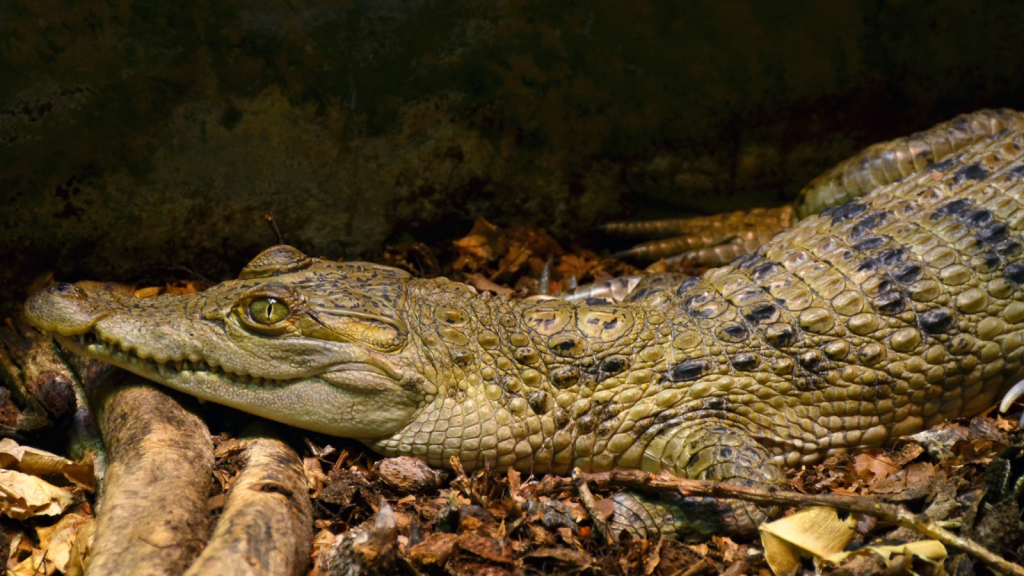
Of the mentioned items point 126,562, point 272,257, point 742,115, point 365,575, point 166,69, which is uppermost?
point 166,69

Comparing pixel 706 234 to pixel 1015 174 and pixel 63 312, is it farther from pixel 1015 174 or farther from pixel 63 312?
pixel 63 312

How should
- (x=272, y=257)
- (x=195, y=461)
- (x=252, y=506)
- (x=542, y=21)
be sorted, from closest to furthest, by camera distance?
(x=252, y=506) → (x=195, y=461) → (x=272, y=257) → (x=542, y=21)

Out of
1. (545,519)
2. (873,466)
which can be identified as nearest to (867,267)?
(873,466)

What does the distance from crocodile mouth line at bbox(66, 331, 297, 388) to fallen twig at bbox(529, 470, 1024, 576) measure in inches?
44.1

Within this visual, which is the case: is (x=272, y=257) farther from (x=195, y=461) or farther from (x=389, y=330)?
(x=195, y=461)

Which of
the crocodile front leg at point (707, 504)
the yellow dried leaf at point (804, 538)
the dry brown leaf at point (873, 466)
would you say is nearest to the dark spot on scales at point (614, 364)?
the crocodile front leg at point (707, 504)

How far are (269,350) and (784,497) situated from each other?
183cm

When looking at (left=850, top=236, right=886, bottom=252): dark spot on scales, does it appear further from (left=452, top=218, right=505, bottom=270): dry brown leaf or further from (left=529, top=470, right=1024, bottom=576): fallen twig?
(left=452, top=218, right=505, bottom=270): dry brown leaf

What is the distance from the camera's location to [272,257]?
136 inches

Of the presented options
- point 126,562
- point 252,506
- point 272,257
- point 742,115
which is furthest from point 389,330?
point 742,115

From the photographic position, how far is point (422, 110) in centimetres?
409

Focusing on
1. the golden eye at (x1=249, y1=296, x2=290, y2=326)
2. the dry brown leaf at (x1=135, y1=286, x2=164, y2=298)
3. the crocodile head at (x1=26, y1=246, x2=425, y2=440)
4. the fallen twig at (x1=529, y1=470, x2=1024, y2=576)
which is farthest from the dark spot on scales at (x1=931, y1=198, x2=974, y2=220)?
the dry brown leaf at (x1=135, y1=286, x2=164, y2=298)

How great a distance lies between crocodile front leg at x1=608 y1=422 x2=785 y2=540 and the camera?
306cm

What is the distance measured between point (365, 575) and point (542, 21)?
2.60 m
